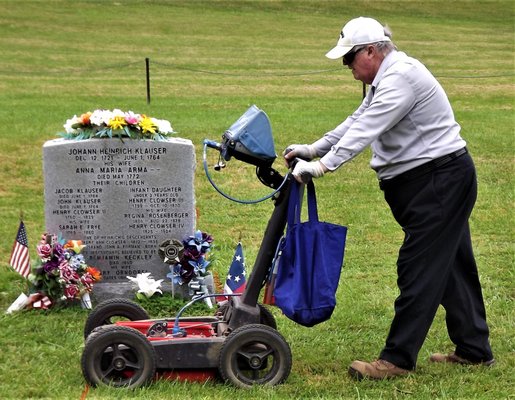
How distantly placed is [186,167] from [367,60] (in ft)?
8.05

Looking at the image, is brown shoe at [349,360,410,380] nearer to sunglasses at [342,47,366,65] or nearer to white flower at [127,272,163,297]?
sunglasses at [342,47,366,65]

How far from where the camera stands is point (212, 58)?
32.4 m

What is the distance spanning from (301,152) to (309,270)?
719 mm

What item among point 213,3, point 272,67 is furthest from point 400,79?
point 213,3

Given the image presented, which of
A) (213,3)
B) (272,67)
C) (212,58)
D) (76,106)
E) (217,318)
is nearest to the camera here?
(217,318)

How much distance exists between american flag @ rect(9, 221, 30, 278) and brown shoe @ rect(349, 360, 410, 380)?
303 cm

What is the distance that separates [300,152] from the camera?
19.5 feet

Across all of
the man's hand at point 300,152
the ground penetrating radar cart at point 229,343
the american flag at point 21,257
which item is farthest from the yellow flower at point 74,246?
the man's hand at point 300,152

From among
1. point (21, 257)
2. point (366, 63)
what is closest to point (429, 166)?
point (366, 63)

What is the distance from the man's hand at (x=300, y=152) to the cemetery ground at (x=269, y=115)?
4.19 ft

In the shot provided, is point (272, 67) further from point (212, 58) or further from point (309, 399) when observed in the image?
point (309, 399)

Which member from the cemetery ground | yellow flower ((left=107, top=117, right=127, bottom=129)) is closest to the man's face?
the cemetery ground

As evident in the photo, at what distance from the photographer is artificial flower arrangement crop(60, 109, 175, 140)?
7.60 metres

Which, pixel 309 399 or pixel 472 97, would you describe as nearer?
pixel 309 399
